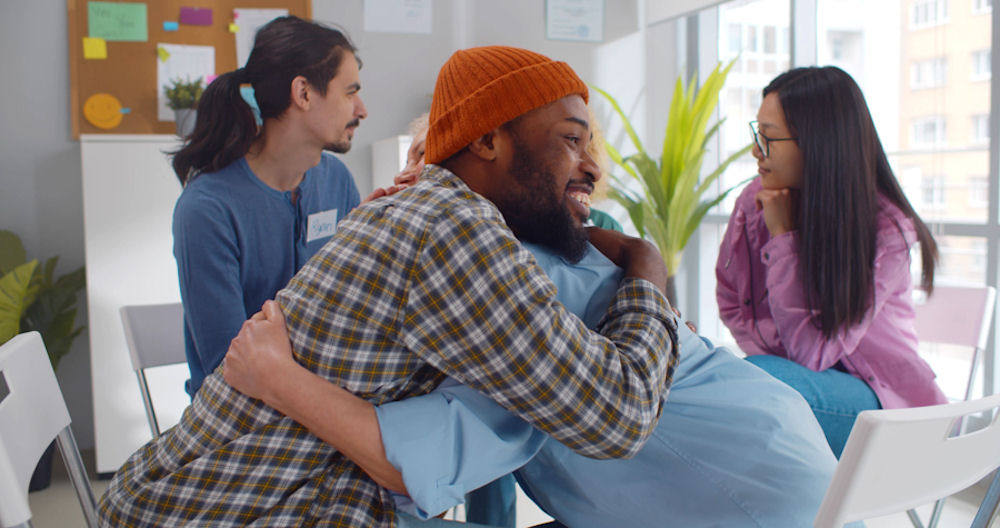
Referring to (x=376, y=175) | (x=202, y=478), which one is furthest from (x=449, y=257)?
(x=376, y=175)

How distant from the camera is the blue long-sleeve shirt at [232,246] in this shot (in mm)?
1639

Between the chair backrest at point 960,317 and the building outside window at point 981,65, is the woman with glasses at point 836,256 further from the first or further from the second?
the building outside window at point 981,65

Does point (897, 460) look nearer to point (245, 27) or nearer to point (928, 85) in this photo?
point (928, 85)

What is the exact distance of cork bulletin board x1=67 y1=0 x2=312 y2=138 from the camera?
3.12 metres

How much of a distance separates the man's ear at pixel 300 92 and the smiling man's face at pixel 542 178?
889mm

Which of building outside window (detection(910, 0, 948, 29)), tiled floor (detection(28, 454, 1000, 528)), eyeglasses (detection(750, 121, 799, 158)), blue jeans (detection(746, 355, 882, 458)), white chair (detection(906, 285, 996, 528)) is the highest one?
building outside window (detection(910, 0, 948, 29))

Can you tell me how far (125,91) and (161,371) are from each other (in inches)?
46.7

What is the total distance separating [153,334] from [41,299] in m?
1.50

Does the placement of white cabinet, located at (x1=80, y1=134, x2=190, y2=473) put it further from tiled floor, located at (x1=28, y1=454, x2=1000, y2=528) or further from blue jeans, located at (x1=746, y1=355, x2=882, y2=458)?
blue jeans, located at (x1=746, y1=355, x2=882, y2=458)

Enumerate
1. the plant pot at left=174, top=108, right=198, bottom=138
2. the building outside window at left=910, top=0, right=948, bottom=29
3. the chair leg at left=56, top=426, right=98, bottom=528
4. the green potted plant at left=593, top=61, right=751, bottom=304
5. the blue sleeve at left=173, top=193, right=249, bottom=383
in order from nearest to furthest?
the chair leg at left=56, top=426, right=98, bottom=528 → the blue sleeve at left=173, top=193, right=249, bottom=383 → the building outside window at left=910, top=0, right=948, bottom=29 → the plant pot at left=174, top=108, right=198, bottom=138 → the green potted plant at left=593, top=61, right=751, bottom=304

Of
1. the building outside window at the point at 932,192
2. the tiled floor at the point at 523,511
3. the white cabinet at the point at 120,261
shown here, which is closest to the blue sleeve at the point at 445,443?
the tiled floor at the point at 523,511

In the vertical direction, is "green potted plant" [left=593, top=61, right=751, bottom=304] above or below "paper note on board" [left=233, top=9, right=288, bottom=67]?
below

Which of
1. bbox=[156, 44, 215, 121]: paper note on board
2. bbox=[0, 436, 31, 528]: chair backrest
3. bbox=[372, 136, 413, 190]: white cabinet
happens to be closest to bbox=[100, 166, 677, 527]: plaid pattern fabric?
bbox=[0, 436, 31, 528]: chair backrest

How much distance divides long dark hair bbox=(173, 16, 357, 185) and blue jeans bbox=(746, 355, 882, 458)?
4.26 ft
